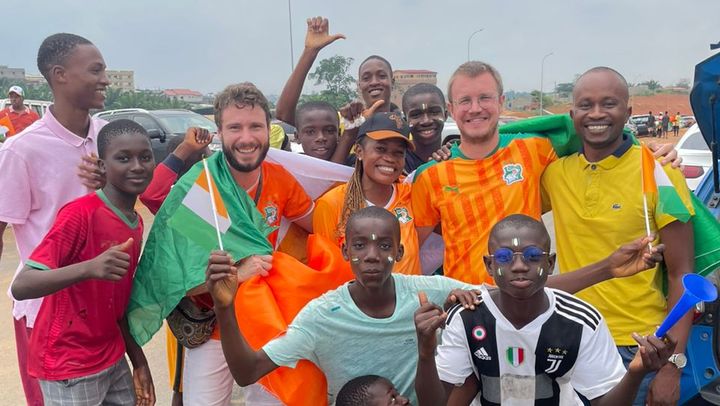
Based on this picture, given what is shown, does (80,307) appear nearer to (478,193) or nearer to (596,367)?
(478,193)

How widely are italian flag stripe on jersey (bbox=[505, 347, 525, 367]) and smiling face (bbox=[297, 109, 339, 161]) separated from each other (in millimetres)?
2287

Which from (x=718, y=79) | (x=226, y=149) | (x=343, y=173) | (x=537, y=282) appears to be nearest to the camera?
(x=537, y=282)

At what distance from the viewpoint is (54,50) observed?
3.27m

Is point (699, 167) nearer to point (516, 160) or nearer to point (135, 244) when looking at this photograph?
point (516, 160)

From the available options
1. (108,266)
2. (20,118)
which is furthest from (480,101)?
(20,118)

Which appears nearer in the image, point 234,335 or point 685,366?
point 234,335

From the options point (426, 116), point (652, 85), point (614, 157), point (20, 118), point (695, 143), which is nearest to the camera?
point (614, 157)

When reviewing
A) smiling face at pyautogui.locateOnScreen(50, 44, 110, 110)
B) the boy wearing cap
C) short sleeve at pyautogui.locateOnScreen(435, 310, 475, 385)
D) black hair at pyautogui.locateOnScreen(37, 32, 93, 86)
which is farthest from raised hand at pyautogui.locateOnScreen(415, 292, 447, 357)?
black hair at pyautogui.locateOnScreen(37, 32, 93, 86)

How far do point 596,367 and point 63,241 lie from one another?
2.30 meters

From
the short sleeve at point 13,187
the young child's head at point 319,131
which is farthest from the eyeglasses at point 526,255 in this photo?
the short sleeve at point 13,187

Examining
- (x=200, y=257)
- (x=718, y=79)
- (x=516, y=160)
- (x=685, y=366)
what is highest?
(x=718, y=79)

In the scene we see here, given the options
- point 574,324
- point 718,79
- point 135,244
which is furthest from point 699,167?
point 135,244

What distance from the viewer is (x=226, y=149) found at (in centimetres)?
331

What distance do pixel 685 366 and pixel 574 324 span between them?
0.93m
